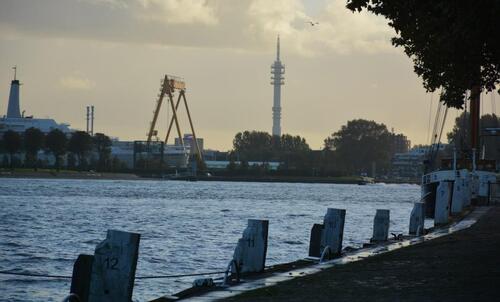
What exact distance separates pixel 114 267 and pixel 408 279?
7.07 metres

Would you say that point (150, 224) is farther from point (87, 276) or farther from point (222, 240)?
point (87, 276)

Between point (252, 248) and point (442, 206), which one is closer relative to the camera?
point (252, 248)

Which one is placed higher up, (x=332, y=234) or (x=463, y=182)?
→ (x=463, y=182)

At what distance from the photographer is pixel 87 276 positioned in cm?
1769

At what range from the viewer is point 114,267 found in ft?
57.4

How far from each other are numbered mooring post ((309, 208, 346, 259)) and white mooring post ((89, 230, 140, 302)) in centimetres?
1116

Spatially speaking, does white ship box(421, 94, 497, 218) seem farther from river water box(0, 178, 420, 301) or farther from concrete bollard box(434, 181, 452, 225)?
river water box(0, 178, 420, 301)

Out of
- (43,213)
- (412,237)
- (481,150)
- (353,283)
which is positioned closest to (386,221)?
(412,237)

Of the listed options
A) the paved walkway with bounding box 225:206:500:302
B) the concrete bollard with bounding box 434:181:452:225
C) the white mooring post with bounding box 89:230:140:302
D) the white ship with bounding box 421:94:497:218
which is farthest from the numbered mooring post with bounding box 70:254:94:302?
the concrete bollard with bounding box 434:181:452:225

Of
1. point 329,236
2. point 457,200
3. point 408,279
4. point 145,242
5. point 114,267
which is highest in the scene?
point 457,200

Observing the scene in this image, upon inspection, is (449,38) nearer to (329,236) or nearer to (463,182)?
(329,236)

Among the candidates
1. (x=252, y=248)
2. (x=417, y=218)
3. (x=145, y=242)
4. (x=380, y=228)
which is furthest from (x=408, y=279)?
(x=145, y=242)

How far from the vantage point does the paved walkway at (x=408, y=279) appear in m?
19.1

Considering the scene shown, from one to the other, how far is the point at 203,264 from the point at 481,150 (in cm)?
7182
